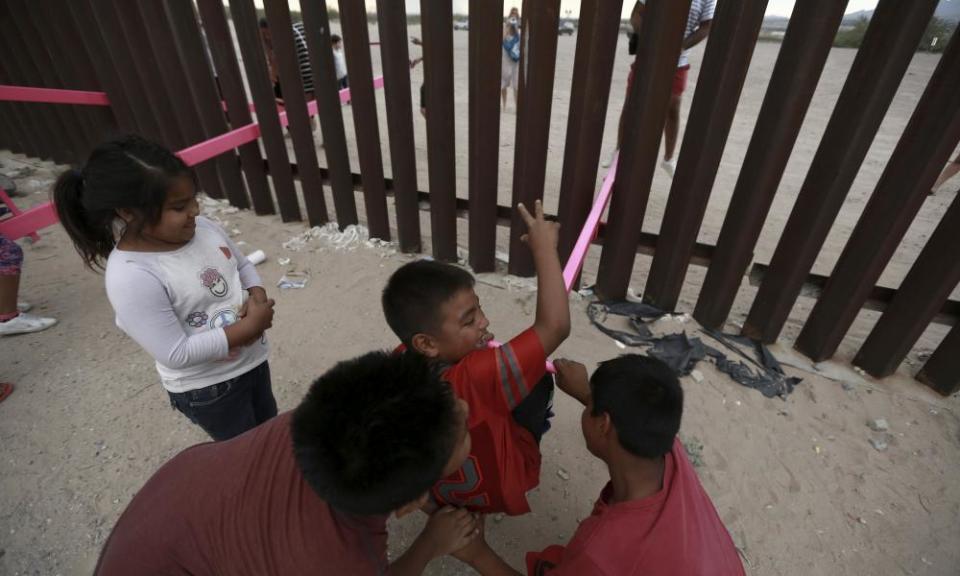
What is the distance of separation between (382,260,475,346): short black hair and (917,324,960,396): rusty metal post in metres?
2.67

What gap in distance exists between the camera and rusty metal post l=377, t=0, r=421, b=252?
292 cm

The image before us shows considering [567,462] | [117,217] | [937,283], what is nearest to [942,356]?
[937,283]

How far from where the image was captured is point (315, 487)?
906 millimetres

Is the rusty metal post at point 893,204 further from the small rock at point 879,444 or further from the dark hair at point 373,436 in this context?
the dark hair at point 373,436

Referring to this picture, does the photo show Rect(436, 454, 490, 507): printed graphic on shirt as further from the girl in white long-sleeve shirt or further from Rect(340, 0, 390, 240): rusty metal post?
Rect(340, 0, 390, 240): rusty metal post

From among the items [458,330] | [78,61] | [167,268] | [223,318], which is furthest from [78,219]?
[78,61]

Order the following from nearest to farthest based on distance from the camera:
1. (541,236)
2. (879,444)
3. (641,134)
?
(541,236), (879,444), (641,134)

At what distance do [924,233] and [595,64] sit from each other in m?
4.18

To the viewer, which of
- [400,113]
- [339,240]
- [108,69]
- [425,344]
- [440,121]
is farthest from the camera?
[108,69]

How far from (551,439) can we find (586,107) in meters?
1.78

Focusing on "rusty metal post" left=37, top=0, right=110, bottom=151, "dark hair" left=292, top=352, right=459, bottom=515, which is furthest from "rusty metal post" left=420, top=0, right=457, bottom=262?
"rusty metal post" left=37, top=0, right=110, bottom=151

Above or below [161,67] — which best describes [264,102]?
below

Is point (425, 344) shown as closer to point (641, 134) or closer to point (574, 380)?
point (574, 380)

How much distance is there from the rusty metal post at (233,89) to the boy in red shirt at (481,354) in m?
3.14
